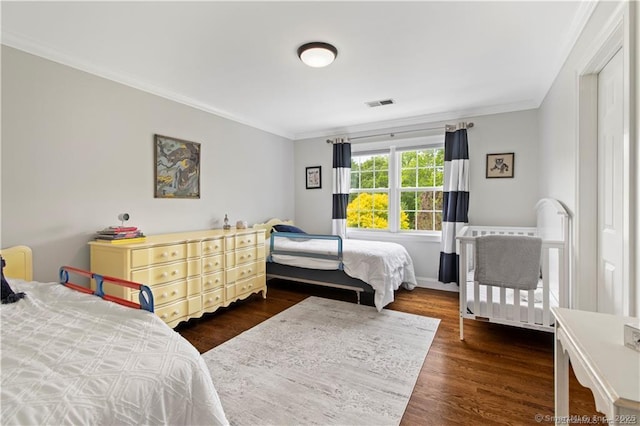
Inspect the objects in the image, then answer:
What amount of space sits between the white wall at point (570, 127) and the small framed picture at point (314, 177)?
3.07 m

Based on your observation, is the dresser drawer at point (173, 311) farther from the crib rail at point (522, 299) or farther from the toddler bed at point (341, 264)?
the crib rail at point (522, 299)

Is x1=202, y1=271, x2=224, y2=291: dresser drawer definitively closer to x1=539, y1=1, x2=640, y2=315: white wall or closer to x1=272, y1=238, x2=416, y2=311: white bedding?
x1=272, y1=238, x2=416, y2=311: white bedding

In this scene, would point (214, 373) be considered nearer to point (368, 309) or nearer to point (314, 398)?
point (314, 398)

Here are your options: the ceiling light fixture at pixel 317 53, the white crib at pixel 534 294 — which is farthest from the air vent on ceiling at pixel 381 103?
the white crib at pixel 534 294

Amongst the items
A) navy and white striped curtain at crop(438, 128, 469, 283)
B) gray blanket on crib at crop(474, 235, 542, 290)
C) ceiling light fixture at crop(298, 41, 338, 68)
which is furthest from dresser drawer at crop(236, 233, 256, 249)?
navy and white striped curtain at crop(438, 128, 469, 283)

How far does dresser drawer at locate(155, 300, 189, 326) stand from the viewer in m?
2.53

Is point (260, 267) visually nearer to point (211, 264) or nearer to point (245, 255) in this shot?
point (245, 255)

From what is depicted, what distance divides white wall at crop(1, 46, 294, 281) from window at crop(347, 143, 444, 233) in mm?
2341

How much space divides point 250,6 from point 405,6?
957mm

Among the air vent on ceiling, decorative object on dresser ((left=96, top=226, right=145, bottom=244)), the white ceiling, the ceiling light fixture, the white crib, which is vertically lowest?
the white crib

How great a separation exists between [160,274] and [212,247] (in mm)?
586

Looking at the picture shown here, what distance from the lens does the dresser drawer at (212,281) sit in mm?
2936

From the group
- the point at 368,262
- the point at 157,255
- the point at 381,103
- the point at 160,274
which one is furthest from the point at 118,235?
the point at 381,103

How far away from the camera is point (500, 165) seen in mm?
3764
